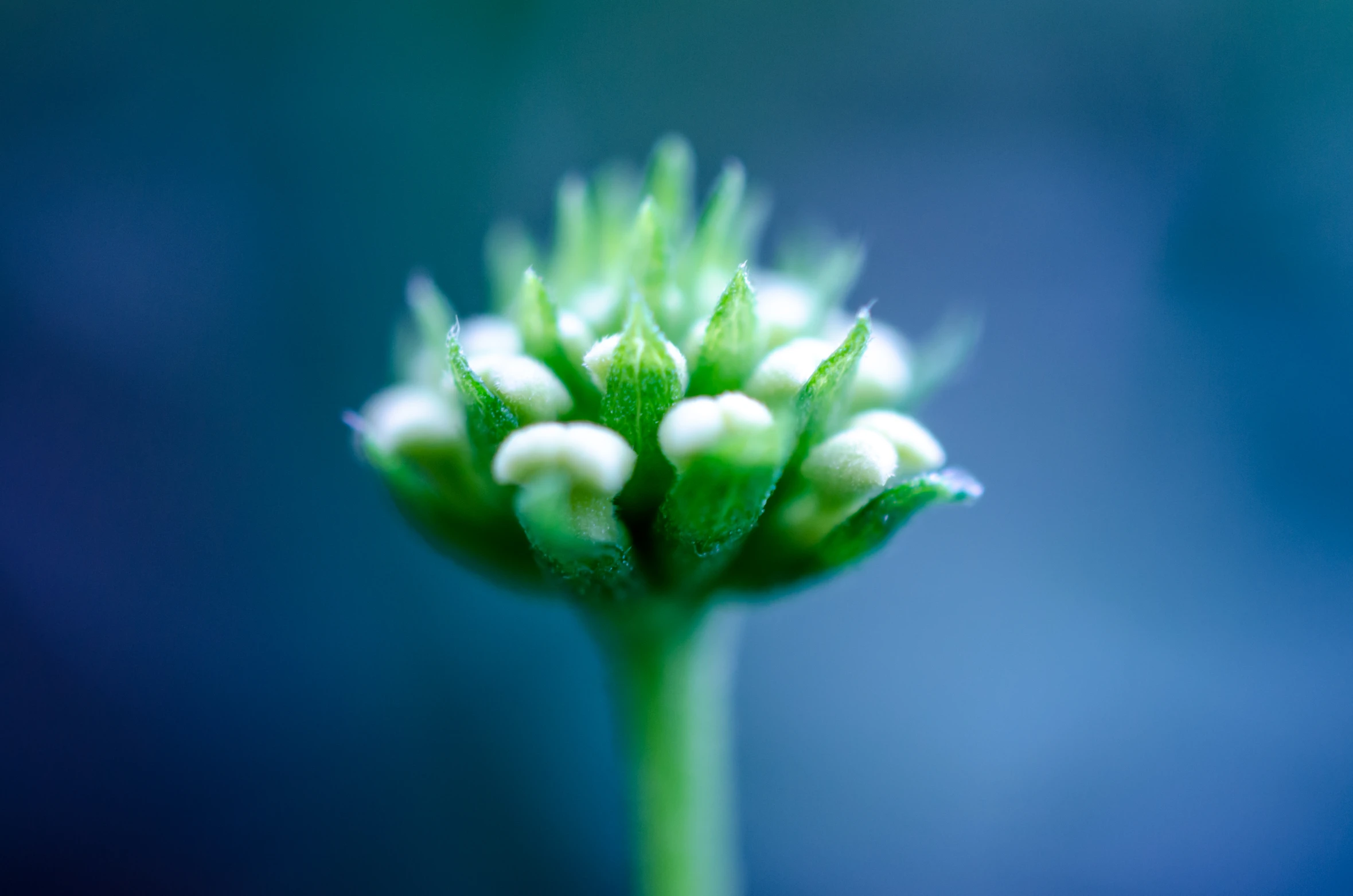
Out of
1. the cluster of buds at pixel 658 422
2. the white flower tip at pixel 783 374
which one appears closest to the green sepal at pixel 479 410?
the cluster of buds at pixel 658 422

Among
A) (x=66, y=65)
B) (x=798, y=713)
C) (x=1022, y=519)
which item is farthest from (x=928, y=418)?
(x=66, y=65)

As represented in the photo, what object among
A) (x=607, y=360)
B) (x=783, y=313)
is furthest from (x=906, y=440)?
(x=607, y=360)

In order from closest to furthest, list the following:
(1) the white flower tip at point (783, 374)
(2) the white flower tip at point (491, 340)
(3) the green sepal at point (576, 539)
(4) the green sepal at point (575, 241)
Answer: (3) the green sepal at point (576, 539) → (1) the white flower tip at point (783, 374) → (2) the white flower tip at point (491, 340) → (4) the green sepal at point (575, 241)

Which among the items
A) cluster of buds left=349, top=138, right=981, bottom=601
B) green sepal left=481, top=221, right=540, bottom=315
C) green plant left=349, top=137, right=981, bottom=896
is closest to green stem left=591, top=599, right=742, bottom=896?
green plant left=349, top=137, right=981, bottom=896

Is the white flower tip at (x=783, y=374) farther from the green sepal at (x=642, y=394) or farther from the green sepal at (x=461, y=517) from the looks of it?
the green sepal at (x=461, y=517)

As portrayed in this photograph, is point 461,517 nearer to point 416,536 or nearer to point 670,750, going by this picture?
point 670,750

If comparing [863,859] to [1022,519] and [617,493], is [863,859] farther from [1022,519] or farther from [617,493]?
[617,493]

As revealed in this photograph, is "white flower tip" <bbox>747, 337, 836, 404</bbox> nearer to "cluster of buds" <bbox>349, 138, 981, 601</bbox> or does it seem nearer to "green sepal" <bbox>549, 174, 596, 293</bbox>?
"cluster of buds" <bbox>349, 138, 981, 601</bbox>
